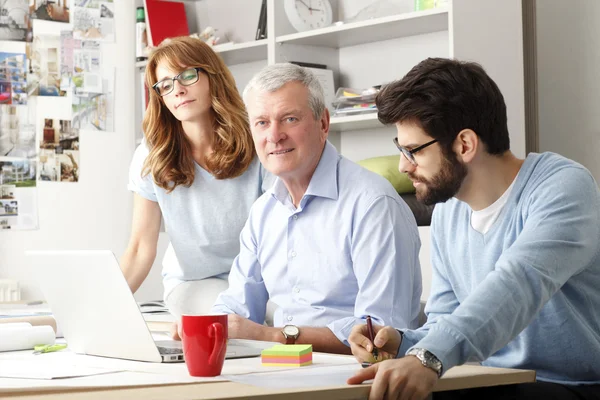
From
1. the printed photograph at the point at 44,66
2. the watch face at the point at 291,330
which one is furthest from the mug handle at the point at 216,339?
the printed photograph at the point at 44,66

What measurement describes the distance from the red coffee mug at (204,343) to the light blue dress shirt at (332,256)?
508 millimetres

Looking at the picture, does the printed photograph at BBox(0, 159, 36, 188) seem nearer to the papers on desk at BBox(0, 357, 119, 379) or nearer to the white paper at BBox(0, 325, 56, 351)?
the white paper at BBox(0, 325, 56, 351)

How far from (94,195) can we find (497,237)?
291 cm

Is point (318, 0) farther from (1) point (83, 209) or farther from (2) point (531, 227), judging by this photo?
(2) point (531, 227)

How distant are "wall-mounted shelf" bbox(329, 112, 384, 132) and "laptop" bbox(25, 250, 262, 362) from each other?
183 cm

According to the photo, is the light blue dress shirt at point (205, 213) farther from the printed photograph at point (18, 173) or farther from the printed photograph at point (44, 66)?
the printed photograph at point (44, 66)

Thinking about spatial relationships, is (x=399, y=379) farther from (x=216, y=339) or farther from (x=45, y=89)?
(x=45, y=89)

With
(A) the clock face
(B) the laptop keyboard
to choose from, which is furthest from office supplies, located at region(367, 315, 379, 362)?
(A) the clock face

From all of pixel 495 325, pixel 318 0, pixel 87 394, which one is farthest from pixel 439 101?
pixel 318 0

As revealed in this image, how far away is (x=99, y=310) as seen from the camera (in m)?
1.43

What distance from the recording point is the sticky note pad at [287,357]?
134cm

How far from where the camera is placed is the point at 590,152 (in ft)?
10.0

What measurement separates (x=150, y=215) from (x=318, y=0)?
1.35 m

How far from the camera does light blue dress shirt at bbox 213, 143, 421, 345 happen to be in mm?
1813
